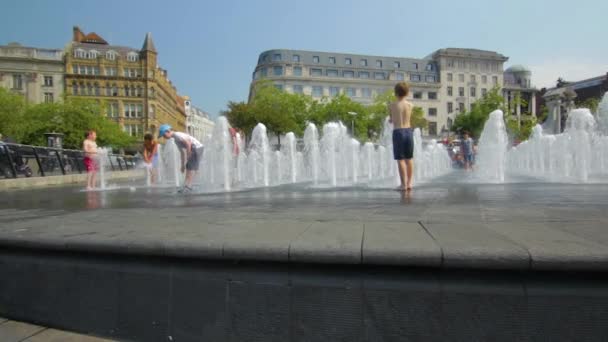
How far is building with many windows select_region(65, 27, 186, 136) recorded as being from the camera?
214 feet

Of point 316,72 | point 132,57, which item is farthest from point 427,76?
point 132,57

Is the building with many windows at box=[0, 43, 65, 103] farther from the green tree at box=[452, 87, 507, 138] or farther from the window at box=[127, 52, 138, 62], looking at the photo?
the green tree at box=[452, 87, 507, 138]

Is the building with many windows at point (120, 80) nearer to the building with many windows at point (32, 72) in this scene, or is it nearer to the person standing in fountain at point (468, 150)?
the building with many windows at point (32, 72)

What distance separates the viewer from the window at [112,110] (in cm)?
6656

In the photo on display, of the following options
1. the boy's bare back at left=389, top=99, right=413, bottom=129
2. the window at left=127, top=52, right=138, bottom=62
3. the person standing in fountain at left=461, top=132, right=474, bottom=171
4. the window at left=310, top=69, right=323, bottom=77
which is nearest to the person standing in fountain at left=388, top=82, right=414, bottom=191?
the boy's bare back at left=389, top=99, right=413, bottom=129

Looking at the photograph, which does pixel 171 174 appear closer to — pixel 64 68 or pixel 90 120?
pixel 90 120

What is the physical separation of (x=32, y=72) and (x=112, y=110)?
1337 centimetres

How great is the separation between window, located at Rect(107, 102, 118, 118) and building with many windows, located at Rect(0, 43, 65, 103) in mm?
7846

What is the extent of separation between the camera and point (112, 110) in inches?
2630

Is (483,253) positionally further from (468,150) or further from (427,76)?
(427,76)

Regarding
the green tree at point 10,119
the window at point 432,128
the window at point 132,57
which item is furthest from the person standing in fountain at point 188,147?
the window at point 432,128

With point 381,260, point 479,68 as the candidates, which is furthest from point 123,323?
point 479,68

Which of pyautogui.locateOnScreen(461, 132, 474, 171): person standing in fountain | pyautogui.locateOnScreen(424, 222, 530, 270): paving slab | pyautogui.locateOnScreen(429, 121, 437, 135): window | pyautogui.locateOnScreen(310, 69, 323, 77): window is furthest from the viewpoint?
pyautogui.locateOnScreen(429, 121, 437, 135): window

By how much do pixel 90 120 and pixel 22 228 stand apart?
49.0 m
